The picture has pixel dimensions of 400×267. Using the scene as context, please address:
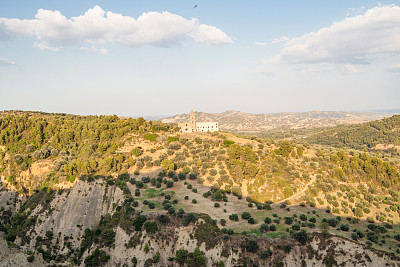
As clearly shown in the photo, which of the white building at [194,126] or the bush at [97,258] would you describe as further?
the white building at [194,126]

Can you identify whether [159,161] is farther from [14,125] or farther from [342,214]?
[14,125]

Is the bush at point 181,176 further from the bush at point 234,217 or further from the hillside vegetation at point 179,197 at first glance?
the bush at point 234,217

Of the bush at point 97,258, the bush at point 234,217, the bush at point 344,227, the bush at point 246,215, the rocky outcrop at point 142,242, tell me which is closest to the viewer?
the rocky outcrop at point 142,242

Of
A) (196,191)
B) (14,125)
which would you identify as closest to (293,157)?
(196,191)

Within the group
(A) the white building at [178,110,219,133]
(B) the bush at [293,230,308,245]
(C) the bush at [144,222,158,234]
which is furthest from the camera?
(A) the white building at [178,110,219,133]

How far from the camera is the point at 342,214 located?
5272 cm

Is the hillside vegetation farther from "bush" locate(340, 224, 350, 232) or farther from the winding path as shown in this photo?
the winding path

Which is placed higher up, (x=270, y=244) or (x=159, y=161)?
(x=159, y=161)

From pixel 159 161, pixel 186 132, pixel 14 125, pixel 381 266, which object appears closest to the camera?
pixel 381 266

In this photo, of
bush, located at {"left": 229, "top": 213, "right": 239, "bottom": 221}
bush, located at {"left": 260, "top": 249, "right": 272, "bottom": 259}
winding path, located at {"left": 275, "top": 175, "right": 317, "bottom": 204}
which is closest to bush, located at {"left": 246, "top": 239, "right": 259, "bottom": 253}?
bush, located at {"left": 260, "top": 249, "right": 272, "bottom": 259}

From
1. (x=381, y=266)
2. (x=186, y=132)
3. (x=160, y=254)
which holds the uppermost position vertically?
(x=186, y=132)

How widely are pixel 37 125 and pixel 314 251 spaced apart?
102516 millimetres

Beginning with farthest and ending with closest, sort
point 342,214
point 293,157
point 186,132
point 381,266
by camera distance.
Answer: point 186,132
point 293,157
point 342,214
point 381,266

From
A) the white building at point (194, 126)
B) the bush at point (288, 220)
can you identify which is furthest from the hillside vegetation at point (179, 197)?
the white building at point (194, 126)
